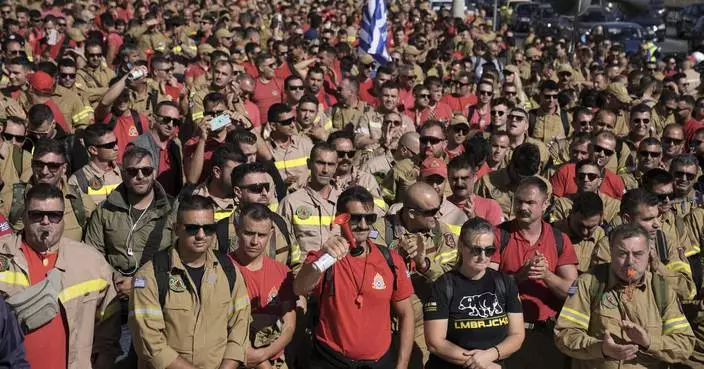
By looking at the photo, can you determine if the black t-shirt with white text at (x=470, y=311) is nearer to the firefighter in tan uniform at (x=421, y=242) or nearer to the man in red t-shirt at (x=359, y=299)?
the man in red t-shirt at (x=359, y=299)

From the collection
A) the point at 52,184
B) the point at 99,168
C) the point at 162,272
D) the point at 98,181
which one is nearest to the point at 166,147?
the point at 99,168

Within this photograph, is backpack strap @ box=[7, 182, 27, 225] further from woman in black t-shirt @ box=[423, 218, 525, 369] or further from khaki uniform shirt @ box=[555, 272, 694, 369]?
khaki uniform shirt @ box=[555, 272, 694, 369]

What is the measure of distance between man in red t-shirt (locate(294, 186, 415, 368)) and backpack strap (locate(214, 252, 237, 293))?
0.40 m

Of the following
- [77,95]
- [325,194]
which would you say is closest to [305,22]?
[77,95]

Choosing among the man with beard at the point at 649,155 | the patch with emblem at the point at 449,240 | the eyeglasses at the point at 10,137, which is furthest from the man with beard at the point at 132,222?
the man with beard at the point at 649,155

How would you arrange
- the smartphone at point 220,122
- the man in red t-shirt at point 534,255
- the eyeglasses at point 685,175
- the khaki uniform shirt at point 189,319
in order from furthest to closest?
the smartphone at point 220,122 → the eyeglasses at point 685,175 → the man in red t-shirt at point 534,255 → the khaki uniform shirt at point 189,319

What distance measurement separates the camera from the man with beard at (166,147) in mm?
8352

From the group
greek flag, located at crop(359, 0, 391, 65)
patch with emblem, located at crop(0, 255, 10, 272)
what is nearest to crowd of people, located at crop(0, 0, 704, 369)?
patch with emblem, located at crop(0, 255, 10, 272)

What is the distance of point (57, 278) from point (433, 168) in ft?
11.6

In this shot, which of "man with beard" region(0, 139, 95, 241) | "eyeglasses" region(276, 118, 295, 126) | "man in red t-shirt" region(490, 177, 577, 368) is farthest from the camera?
"eyeglasses" region(276, 118, 295, 126)

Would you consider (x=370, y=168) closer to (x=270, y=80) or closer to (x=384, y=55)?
(x=270, y=80)

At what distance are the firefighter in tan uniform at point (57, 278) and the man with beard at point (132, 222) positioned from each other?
63 centimetres

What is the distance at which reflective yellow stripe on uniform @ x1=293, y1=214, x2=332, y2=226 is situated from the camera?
681 cm

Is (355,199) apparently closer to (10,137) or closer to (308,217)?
(308,217)
